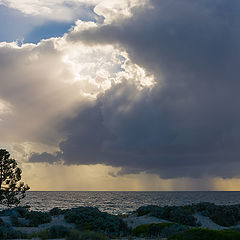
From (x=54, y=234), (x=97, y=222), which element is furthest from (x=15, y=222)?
(x=54, y=234)

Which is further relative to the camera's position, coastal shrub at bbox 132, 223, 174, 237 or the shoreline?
coastal shrub at bbox 132, 223, 174, 237

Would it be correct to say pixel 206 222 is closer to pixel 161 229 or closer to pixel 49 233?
pixel 161 229

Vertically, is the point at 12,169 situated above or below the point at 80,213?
above

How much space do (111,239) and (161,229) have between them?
16.4ft

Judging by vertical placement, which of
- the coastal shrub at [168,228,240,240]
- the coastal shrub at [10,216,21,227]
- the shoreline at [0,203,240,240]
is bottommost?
the coastal shrub at [10,216,21,227]

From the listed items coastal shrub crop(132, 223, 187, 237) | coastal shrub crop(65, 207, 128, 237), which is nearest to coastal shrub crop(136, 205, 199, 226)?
coastal shrub crop(65, 207, 128, 237)

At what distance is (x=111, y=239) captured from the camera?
19766 millimetres

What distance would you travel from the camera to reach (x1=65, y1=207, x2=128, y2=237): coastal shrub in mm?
24153

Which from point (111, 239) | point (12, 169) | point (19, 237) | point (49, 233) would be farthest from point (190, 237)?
point (12, 169)

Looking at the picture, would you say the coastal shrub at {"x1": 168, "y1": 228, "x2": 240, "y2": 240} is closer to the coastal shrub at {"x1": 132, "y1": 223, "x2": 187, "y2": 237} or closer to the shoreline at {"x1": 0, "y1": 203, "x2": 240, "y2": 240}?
the shoreline at {"x1": 0, "y1": 203, "x2": 240, "y2": 240}

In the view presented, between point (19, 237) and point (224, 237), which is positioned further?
point (19, 237)

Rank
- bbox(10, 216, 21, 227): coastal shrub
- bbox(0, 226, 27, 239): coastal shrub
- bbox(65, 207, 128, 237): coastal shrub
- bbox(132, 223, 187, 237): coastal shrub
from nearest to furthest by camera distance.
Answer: bbox(0, 226, 27, 239): coastal shrub < bbox(132, 223, 187, 237): coastal shrub < bbox(65, 207, 128, 237): coastal shrub < bbox(10, 216, 21, 227): coastal shrub

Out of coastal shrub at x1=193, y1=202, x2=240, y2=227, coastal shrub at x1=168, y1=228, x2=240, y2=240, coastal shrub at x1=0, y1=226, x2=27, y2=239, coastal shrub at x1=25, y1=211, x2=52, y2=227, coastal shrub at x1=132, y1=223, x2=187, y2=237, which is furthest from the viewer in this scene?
coastal shrub at x1=193, y1=202, x2=240, y2=227

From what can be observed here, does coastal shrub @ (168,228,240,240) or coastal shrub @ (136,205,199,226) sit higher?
coastal shrub @ (168,228,240,240)
